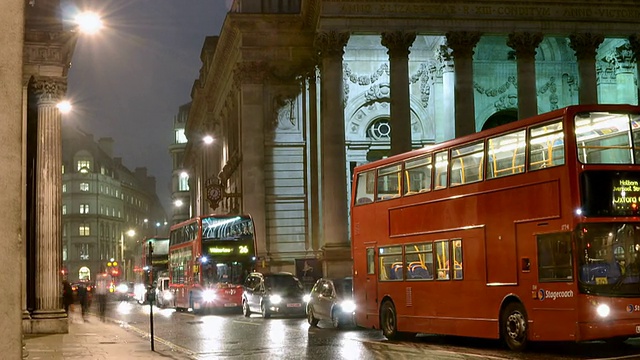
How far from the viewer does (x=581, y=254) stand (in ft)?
54.8

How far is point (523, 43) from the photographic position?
49.3m

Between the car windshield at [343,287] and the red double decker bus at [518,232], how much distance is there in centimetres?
481

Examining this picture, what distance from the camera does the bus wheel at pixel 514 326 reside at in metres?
18.1

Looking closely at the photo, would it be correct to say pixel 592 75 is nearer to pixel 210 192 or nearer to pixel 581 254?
pixel 210 192

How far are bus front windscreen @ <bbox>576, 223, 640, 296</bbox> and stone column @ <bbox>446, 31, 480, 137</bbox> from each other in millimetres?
32058

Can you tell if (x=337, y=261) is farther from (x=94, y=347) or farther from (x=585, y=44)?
(x=94, y=347)

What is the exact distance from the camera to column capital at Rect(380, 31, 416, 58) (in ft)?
160

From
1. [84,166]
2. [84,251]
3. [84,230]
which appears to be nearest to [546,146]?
[84,251]

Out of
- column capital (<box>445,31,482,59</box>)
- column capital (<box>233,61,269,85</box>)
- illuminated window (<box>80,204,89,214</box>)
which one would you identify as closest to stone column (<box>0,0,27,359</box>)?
column capital (<box>445,31,482,59</box>)

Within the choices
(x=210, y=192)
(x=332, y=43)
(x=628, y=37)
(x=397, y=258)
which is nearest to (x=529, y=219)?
(x=397, y=258)

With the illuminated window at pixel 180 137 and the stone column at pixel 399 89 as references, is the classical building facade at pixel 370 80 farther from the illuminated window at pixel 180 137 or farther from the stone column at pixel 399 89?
the illuminated window at pixel 180 137

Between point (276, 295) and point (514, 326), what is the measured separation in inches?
804

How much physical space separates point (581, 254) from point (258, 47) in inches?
1580

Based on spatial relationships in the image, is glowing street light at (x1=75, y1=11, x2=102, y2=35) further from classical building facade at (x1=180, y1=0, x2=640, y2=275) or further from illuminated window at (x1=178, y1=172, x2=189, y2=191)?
illuminated window at (x1=178, y1=172, x2=189, y2=191)
